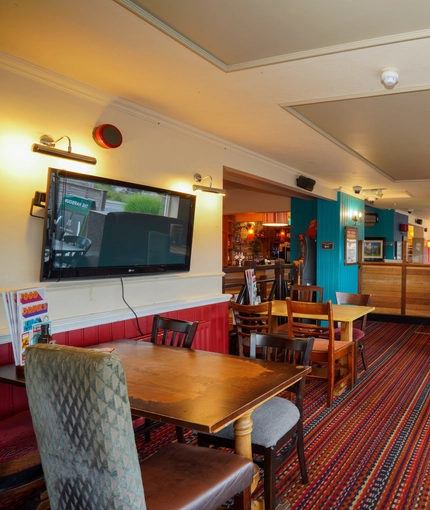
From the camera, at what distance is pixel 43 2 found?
210 cm

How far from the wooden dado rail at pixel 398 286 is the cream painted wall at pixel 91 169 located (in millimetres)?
5457

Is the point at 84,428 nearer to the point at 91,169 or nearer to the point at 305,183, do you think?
the point at 91,169

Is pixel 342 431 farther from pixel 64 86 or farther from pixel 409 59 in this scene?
pixel 64 86

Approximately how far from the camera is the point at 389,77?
2850 mm

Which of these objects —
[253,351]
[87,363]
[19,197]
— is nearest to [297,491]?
[253,351]

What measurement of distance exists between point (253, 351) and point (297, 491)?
0.89m

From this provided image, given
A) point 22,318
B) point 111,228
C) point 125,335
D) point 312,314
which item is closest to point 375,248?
point 312,314

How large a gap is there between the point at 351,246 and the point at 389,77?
615 centimetres

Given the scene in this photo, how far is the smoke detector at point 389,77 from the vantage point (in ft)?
9.27

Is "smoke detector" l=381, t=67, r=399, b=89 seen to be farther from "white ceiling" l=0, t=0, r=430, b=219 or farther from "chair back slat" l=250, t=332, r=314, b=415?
"chair back slat" l=250, t=332, r=314, b=415

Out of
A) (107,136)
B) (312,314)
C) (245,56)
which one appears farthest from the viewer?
(312,314)

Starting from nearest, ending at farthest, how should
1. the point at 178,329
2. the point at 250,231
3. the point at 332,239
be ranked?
the point at 178,329 → the point at 332,239 → the point at 250,231

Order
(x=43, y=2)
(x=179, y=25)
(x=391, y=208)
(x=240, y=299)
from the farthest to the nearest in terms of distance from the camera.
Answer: (x=391, y=208) → (x=240, y=299) → (x=179, y=25) → (x=43, y=2)

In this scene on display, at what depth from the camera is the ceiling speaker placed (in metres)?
6.61
